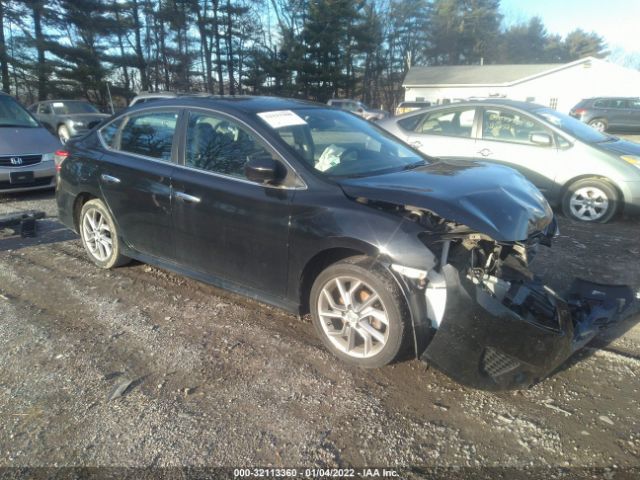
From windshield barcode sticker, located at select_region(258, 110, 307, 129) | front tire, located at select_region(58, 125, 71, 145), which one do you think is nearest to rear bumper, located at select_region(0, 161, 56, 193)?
windshield barcode sticker, located at select_region(258, 110, 307, 129)

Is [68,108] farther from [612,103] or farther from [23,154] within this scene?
[612,103]

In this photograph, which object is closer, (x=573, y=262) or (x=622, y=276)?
(x=622, y=276)

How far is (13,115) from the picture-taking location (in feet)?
27.9

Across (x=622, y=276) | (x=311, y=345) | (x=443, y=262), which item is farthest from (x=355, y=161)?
(x=622, y=276)

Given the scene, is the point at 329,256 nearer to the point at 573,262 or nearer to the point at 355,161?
the point at 355,161

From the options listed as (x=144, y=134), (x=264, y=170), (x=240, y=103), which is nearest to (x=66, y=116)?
(x=144, y=134)

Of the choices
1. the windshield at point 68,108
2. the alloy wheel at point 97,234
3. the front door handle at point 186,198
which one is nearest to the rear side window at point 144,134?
the front door handle at point 186,198

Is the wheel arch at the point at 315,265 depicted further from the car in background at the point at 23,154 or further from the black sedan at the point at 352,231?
the car in background at the point at 23,154

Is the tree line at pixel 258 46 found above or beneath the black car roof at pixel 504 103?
above

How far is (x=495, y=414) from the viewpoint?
2594 mm

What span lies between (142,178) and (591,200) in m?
5.72

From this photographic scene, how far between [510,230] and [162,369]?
239 cm

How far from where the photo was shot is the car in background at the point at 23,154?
743 cm

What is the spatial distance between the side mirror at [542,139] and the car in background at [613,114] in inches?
771
